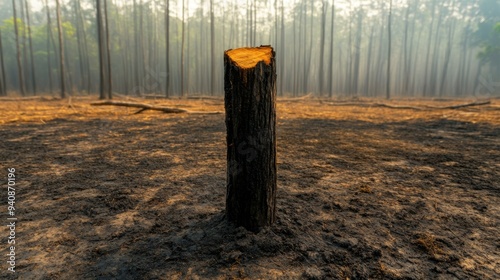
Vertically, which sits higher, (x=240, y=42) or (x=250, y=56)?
(x=240, y=42)

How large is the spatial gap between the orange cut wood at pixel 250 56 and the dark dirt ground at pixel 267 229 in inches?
47.8

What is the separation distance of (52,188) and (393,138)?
578cm

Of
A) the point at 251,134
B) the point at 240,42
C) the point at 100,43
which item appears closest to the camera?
the point at 251,134

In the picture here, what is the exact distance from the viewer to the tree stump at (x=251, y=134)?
1.92 meters

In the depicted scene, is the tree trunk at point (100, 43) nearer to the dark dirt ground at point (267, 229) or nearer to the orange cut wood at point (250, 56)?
the dark dirt ground at point (267, 229)

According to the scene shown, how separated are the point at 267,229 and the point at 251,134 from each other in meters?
0.72

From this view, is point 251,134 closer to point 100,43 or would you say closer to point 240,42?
point 100,43

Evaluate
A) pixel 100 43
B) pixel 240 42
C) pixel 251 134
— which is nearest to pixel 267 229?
pixel 251 134

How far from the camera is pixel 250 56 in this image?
202 centimetres

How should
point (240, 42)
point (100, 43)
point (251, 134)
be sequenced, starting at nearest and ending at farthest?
point (251, 134)
point (100, 43)
point (240, 42)

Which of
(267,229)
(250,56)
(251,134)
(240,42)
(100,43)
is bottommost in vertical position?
(267,229)

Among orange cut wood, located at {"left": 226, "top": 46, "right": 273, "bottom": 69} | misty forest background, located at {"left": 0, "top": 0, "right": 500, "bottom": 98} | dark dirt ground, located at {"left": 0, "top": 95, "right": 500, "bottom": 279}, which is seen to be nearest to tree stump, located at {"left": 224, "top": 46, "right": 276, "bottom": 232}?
orange cut wood, located at {"left": 226, "top": 46, "right": 273, "bottom": 69}

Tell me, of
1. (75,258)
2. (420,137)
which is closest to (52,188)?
(75,258)

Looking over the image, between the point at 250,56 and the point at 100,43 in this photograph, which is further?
the point at 100,43
